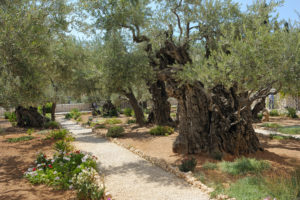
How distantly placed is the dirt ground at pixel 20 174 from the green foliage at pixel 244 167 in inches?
150

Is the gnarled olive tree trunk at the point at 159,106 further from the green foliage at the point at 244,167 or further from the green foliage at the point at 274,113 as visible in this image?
the green foliage at the point at 274,113

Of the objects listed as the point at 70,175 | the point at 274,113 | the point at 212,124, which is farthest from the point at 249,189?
the point at 274,113

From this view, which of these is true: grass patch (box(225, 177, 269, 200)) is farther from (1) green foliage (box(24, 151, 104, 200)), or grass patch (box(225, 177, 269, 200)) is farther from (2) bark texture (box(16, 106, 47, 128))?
(2) bark texture (box(16, 106, 47, 128))

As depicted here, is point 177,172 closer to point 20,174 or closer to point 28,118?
point 20,174

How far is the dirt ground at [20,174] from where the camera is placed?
4.93 m

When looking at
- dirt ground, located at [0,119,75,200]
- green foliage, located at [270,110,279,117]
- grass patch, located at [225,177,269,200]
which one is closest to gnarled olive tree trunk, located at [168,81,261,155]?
grass patch, located at [225,177,269,200]

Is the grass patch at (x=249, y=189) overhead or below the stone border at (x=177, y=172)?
overhead

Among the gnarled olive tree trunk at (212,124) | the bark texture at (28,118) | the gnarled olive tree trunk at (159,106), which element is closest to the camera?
the gnarled olive tree trunk at (212,124)

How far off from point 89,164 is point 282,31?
5.82m

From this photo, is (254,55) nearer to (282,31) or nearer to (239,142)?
(282,31)

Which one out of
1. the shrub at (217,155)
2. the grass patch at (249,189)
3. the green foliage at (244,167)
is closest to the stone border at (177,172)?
the grass patch at (249,189)

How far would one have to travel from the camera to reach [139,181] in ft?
18.7

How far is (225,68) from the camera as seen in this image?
5.52m

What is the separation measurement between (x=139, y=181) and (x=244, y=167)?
2723mm
